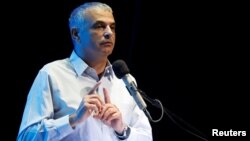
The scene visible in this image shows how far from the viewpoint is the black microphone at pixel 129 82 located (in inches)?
54.8

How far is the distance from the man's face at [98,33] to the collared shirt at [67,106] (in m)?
0.09

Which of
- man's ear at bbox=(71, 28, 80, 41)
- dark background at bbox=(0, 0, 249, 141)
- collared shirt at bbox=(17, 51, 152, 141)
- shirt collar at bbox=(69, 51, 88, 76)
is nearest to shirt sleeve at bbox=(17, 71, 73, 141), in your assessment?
collared shirt at bbox=(17, 51, 152, 141)

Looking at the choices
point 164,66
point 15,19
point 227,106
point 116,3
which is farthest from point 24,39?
point 227,106

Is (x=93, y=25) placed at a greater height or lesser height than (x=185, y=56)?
greater

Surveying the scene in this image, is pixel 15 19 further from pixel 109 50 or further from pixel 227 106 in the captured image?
pixel 227 106

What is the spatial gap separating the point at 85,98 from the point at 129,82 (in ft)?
0.64

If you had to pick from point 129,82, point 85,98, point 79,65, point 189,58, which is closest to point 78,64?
point 79,65

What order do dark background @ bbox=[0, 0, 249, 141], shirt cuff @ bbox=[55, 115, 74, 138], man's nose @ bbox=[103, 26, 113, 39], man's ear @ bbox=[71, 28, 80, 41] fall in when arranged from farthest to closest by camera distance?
dark background @ bbox=[0, 0, 249, 141] → man's ear @ bbox=[71, 28, 80, 41] → man's nose @ bbox=[103, 26, 113, 39] → shirt cuff @ bbox=[55, 115, 74, 138]

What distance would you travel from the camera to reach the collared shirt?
5.12 ft

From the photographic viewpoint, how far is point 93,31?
1.75 meters

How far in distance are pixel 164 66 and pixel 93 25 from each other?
1.17 m

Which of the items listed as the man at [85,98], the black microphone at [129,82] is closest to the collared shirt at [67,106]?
the man at [85,98]

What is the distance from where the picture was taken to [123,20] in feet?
Answer: 9.07

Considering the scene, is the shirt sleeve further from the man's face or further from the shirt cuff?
the man's face
